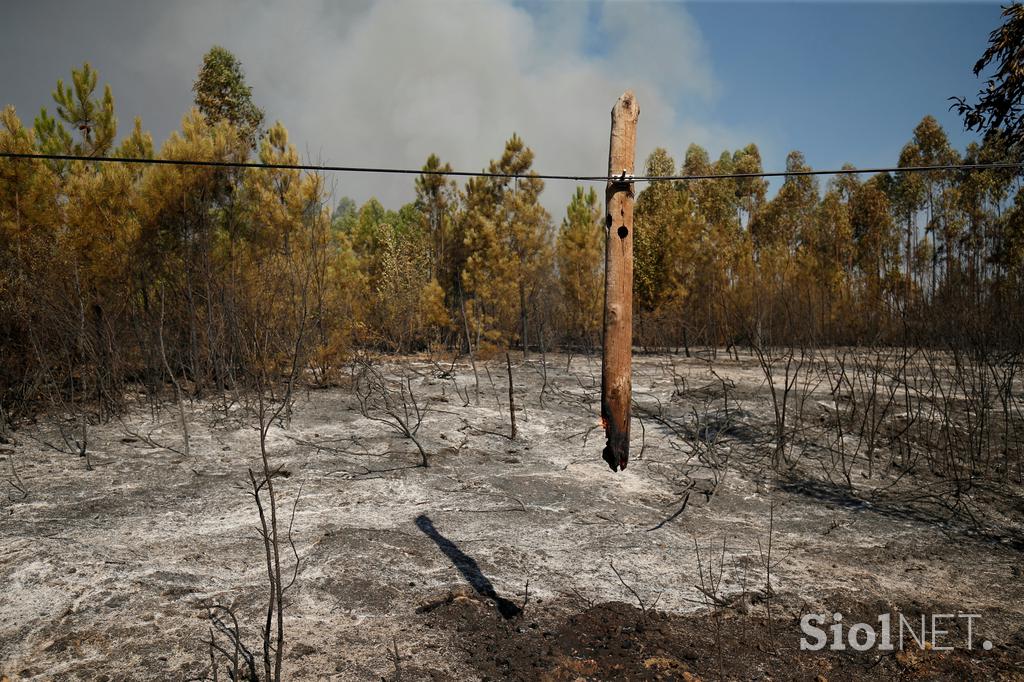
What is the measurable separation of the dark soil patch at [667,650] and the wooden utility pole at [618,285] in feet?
3.49

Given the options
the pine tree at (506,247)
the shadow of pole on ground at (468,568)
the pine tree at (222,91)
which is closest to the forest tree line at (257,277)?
the pine tree at (506,247)

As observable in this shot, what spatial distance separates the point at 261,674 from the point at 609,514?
11.3ft

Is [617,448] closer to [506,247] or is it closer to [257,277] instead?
[257,277]

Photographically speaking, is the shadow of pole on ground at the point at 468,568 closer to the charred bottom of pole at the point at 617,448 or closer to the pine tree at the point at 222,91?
the charred bottom of pole at the point at 617,448

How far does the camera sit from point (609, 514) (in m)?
6.23

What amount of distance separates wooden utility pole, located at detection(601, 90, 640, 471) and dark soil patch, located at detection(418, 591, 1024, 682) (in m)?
1.06

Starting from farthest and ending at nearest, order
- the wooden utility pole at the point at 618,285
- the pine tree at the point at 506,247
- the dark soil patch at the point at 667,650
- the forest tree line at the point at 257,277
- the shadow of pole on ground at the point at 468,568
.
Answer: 1. the pine tree at the point at 506,247
2. the forest tree line at the point at 257,277
3. the shadow of pole on ground at the point at 468,568
4. the wooden utility pole at the point at 618,285
5. the dark soil patch at the point at 667,650

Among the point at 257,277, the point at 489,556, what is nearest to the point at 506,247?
the point at 257,277

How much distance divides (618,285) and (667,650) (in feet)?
6.90

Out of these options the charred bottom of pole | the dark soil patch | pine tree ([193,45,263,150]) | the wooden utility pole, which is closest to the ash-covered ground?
the dark soil patch

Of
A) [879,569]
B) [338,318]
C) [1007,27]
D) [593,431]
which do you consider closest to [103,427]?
[338,318]

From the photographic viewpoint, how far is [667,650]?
157 inches

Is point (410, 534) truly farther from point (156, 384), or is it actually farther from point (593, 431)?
point (156, 384)

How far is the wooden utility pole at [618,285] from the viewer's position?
3863 millimetres
